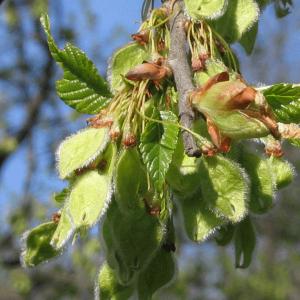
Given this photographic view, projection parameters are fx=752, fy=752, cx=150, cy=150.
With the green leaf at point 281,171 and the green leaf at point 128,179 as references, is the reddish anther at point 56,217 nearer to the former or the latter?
the green leaf at point 128,179

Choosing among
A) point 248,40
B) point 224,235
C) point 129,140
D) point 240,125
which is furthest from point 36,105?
point 240,125

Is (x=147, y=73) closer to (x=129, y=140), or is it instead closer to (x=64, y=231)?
(x=129, y=140)

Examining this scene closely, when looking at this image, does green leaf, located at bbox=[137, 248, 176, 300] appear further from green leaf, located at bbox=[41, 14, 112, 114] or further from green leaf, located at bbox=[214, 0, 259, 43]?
green leaf, located at bbox=[214, 0, 259, 43]


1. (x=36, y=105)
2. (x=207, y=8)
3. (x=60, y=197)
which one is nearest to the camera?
(x=207, y=8)

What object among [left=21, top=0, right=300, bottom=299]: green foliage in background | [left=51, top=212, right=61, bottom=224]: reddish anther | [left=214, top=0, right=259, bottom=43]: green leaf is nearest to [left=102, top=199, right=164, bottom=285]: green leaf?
[left=21, top=0, right=300, bottom=299]: green foliage in background

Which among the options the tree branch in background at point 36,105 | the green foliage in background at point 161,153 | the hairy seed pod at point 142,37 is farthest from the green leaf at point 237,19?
the tree branch in background at point 36,105

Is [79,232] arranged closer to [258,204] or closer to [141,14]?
[258,204]
